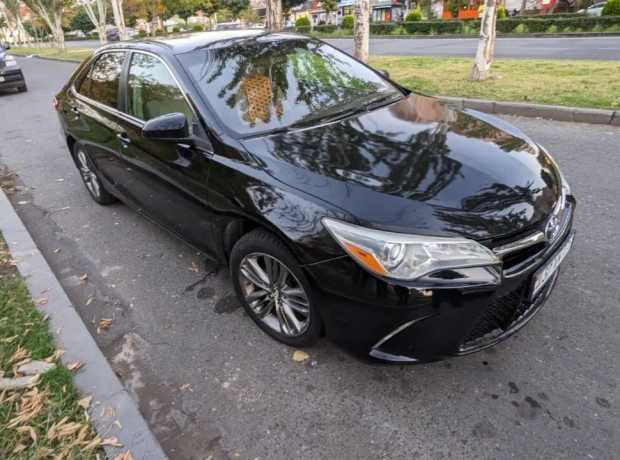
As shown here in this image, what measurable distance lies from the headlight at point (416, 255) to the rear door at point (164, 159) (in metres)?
1.16

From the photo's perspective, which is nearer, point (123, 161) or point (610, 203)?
point (123, 161)

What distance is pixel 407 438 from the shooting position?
202 centimetres

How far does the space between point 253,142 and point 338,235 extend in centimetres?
84

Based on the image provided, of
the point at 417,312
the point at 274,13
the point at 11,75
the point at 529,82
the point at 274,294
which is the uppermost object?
the point at 274,13

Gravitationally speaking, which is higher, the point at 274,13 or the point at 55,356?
→ the point at 274,13

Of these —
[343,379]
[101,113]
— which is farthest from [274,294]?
[101,113]

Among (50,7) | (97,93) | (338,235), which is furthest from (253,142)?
(50,7)

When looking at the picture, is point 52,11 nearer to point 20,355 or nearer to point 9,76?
point 9,76

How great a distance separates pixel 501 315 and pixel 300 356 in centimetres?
109

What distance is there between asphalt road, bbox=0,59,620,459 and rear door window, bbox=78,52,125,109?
1299mm

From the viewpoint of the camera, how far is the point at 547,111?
6180mm

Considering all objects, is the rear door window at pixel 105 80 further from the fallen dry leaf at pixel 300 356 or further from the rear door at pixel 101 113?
the fallen dry leaf at pixel 300 356

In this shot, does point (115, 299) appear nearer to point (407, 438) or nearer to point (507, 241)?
point (407, 438)

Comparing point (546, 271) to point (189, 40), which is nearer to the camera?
point (546, 271)
